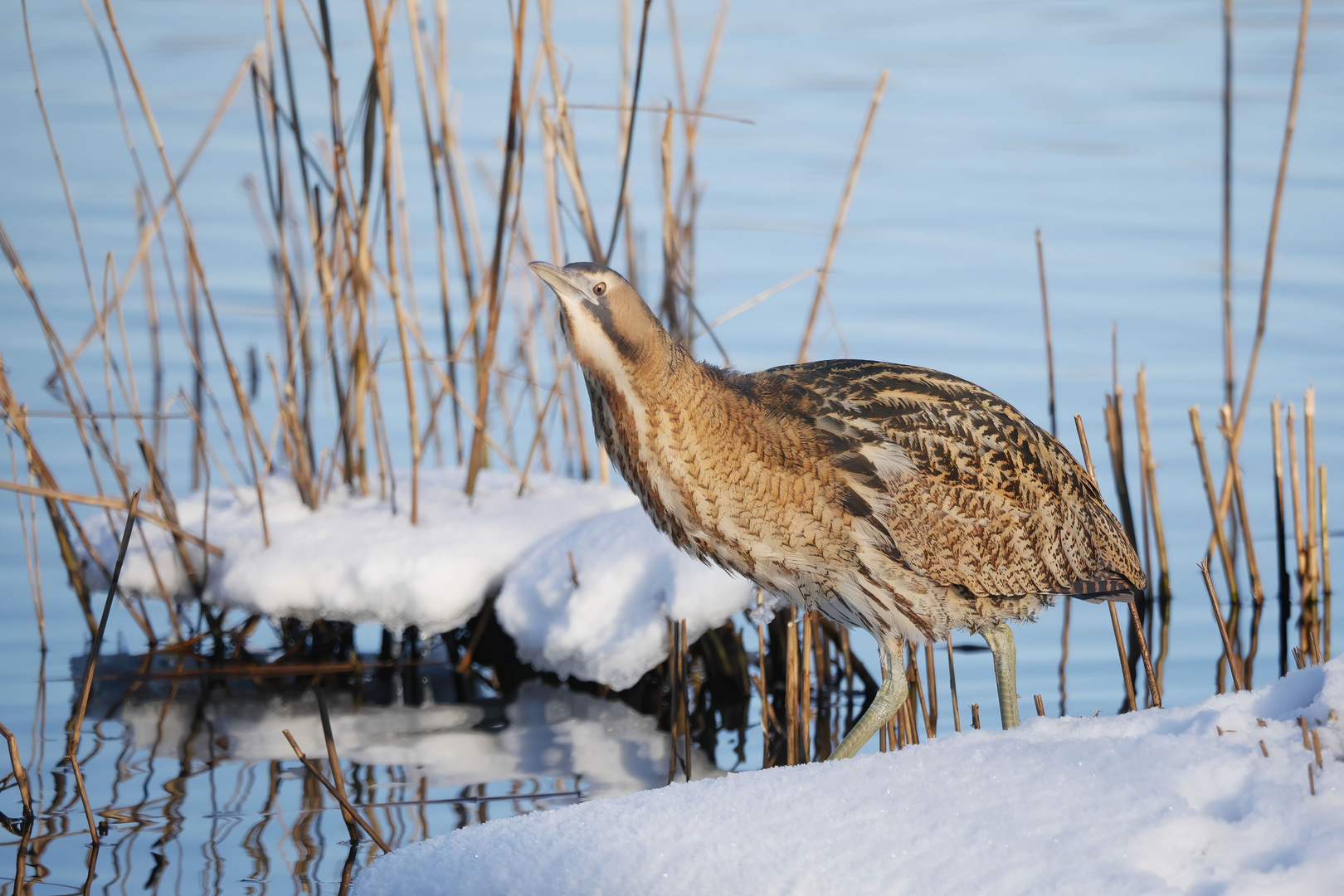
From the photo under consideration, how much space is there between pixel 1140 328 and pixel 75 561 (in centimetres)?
487

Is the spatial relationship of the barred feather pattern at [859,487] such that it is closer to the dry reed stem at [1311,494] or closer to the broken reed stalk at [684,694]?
the broken reed stalk at [684,694]

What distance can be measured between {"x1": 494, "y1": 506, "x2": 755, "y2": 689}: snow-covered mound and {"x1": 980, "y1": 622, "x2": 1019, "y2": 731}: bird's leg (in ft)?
2.89

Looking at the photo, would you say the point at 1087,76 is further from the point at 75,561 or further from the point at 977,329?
the point at 75,561

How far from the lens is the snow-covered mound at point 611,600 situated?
14.6ft

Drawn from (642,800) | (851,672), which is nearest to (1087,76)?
(851,672)

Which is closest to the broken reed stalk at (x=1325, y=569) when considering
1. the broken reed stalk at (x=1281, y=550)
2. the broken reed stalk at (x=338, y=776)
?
the broken reed stalk at (x=1281, y=550)

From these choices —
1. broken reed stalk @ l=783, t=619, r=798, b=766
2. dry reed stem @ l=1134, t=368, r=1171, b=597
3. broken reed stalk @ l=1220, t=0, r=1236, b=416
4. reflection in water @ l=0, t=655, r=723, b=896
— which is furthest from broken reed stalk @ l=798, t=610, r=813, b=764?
broken reed stalk @ l=1220, t=0, r=1236, b=416

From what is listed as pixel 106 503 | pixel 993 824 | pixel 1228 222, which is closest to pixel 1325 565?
pixel 1228 222

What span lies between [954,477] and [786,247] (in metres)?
4.96

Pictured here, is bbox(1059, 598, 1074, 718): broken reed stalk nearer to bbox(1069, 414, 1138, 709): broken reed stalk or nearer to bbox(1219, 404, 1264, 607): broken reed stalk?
bbox(1219, 404, 1264, 607): broken reed stalk

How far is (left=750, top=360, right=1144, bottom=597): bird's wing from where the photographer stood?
3502mm

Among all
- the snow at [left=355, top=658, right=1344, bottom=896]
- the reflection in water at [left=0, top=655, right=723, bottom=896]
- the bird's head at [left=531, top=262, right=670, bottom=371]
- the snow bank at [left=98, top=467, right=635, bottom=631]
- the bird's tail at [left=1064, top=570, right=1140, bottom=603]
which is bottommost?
the reflection in water at [left=0, top=655, right=723, bottom=896]

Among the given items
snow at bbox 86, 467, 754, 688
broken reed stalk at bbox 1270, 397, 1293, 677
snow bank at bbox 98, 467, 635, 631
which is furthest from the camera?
broken reed stalk at bbox 1270, 397, 1293, 677

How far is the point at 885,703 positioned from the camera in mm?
3555
